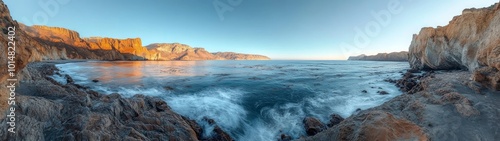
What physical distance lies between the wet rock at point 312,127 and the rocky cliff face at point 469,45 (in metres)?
7.51

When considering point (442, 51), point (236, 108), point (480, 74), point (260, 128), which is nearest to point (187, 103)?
point (236, 108)

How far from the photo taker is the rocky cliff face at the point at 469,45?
9.38 metres

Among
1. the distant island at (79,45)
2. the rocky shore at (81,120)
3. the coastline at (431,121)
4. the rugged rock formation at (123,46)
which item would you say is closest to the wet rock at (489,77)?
the coastline at (431,121)

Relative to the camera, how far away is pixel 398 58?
138125 millimetres

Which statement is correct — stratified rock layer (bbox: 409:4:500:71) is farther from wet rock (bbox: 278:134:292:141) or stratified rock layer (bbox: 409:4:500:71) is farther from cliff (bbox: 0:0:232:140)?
cliff (bbox: 0:0:232:140)

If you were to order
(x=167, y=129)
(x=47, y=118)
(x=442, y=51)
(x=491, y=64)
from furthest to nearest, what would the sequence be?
1. (x=442, y=51)
2. (x=491, y=64)
3. (x=167, y=129)
4. (x=47, y=118)

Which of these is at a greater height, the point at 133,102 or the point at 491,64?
the point at 491,64

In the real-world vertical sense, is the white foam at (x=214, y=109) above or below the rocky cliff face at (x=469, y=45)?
below

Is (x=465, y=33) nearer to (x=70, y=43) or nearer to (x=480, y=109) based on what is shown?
(x=480, y=109)

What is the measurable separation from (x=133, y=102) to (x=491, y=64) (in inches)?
625

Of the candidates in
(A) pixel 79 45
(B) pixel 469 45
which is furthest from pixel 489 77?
(A) pixel 79 45

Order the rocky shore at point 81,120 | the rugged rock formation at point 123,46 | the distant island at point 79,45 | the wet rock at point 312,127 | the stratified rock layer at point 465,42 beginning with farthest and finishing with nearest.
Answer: the rugged rock formation at point 123,46
the distant island at point 79,45
the stratified rock layer at point 465,42
the wet rock at point 312,127
the rocky shore at point 81,120

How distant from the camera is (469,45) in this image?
53.7ft

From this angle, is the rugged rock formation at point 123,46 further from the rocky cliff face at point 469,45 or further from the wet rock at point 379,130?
the rocky cliff face at point 469,45
